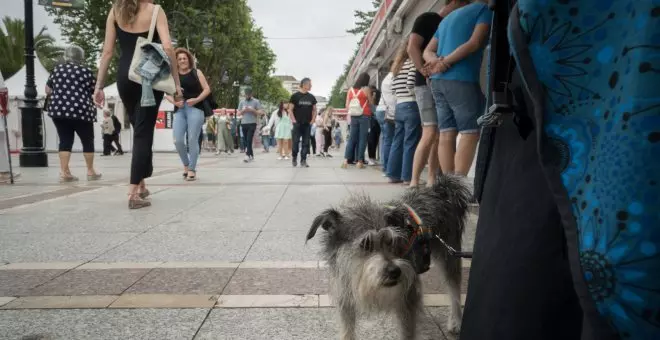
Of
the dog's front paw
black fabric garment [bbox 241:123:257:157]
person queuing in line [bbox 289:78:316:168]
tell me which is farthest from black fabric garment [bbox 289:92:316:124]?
the dog's front paw

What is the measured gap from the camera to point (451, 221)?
2443 mm

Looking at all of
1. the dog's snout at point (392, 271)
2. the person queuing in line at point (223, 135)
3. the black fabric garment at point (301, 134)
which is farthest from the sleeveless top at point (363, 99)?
the person queuing in line at point (223, 135)

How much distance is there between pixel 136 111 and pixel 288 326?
4.07 metres

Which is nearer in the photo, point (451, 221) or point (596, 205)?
point (596, 205)

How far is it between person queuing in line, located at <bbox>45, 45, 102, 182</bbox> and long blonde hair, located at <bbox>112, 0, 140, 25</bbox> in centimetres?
327

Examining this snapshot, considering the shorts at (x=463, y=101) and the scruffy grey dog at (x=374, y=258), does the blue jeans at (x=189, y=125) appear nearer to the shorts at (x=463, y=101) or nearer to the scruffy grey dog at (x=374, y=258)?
the shorts at (x=463, y=101)

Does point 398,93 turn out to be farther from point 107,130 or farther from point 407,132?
point 107,130

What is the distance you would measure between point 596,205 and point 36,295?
9.85ft

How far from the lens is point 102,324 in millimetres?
2299

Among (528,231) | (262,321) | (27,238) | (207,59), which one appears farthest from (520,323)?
(207,59)

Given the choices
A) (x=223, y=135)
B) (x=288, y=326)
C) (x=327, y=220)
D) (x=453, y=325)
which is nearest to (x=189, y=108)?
(x=288, y=326)

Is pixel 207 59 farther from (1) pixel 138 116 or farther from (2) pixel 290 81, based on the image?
(2) pixel 290 81

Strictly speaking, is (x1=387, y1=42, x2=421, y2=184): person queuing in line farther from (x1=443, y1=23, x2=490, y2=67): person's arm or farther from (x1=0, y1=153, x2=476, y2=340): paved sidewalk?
(x1=443, y1=23, x2=490, y2=67): person's arm

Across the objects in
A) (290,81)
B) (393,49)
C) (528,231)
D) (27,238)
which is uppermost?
(290,81)
